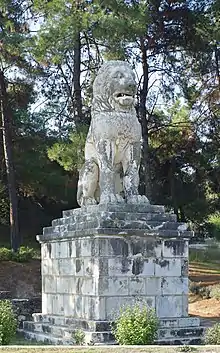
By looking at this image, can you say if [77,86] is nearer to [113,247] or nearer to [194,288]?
[194,288]

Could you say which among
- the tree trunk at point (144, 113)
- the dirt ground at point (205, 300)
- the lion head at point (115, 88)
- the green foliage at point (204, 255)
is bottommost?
the dirt ground at point (205, 300)

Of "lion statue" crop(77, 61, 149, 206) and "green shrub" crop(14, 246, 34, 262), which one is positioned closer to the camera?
"lion statue" crop(77, 61, 149, 206)

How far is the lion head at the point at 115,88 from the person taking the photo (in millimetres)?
9992

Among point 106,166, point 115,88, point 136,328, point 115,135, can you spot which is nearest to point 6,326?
point 136,328

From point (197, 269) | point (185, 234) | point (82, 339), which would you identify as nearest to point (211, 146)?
point (197, 269)

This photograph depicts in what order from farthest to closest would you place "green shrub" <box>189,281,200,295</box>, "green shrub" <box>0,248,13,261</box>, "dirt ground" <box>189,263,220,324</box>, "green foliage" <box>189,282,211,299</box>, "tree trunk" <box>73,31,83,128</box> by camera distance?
"tree trunk" <box>73,31,83,128</box> → "green shrub" <box>0,248,13,261</box> → "green shrub" <box>189,281,200,295</box> → "green foliage" <box>189,282,211,299</box> → "dirt ground" <box>189,263,220,324</box>

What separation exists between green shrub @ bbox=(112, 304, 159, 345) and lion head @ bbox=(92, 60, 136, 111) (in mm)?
3350

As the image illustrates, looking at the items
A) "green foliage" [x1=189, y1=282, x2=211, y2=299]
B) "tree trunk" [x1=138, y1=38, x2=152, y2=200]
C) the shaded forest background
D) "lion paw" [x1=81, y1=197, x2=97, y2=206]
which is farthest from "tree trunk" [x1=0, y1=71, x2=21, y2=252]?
"lion paw" [x1=81, y1=197, x2=97, y2=206]

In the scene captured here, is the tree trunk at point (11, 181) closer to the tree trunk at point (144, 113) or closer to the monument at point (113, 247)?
the tree trunk at point (144, 113)

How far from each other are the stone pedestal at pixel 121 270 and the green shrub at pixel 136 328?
2.37 feet

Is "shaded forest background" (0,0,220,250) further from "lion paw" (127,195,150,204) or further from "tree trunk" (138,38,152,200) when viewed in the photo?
"lion paw" (127,195,150,204)

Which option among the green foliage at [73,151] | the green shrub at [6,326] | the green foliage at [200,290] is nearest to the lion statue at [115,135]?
the green shrub at [6,326]

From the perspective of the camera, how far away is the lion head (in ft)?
32.8

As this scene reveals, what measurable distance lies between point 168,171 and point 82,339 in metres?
18.8
